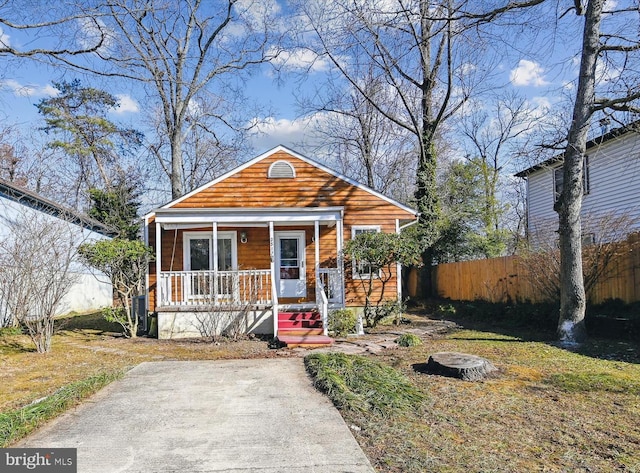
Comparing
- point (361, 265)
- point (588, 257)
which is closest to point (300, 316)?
point (361, 265)

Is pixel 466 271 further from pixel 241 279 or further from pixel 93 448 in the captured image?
pixel 93 448

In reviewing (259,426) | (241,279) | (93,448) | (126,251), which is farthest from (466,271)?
(93,448)

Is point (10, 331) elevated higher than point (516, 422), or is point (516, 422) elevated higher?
point (10, 331)

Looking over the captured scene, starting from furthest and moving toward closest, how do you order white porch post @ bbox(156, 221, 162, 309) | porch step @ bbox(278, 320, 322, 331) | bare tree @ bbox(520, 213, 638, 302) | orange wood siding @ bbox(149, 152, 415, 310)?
orange wood siding @ bbox(149, 152, 415, 310) < white porch post @ bbox(156, 221, 162, 309) < porch step @ bbox(278, 320, 322, 331) < bare tree @ bbox(520, 213, 638, 302)

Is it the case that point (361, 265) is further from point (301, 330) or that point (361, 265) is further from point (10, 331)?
point (10, 331)

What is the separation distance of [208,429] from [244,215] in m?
8.25

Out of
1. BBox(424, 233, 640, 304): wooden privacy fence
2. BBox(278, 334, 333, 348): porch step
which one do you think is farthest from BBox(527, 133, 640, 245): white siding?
BBox(278, 334, 333, 348): porch step

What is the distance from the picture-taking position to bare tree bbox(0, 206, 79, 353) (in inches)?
373

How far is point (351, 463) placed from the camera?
144 inches

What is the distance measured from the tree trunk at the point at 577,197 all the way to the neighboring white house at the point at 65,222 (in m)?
10.1

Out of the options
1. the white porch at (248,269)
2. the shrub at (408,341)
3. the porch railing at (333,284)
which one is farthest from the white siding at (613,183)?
the shrub at (408,341)

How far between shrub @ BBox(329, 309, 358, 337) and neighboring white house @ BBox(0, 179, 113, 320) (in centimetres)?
577

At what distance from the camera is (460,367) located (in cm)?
645

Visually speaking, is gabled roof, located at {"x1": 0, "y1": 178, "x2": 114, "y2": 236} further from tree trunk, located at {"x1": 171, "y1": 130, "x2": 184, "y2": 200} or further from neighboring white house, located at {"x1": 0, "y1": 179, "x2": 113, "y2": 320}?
tree trunk, located at {"x1": 171, "y1": 130, "x2": 184, "y2": 200}
